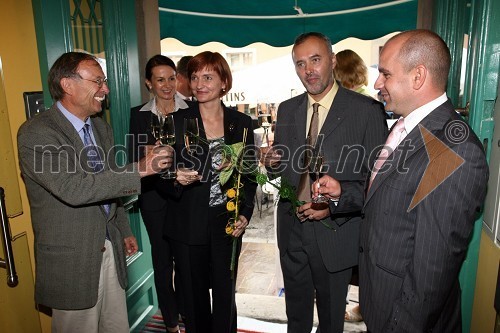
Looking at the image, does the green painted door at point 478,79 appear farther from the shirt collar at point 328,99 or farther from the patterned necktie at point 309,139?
the patterned necktie at point 309,139

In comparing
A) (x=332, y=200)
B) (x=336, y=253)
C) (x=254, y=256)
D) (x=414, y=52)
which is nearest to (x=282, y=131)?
(x=332, y=200)

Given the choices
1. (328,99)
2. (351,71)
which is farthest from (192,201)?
(351,71)

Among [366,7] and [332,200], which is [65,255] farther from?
[366,7]

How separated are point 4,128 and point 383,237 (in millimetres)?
2019

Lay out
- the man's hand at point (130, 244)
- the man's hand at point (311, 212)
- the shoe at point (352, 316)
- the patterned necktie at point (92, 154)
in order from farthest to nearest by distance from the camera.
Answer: the shoe at point (352, 316), the man's hand at point (130, 244), the man's hand at point (311, 212), the patterned necktie at point (92, 154)

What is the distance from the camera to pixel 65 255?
184 centimetres

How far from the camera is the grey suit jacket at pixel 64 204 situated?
171 cm

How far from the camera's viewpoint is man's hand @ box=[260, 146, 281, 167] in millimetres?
2314

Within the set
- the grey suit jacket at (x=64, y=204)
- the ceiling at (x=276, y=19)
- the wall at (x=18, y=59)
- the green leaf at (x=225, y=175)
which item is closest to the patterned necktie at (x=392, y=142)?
the green leaf at (x=225, y=175)

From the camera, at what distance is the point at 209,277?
99.2 inches

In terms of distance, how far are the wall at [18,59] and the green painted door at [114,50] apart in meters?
0.12

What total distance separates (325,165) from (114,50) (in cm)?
183

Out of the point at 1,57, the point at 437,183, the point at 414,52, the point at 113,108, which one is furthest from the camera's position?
the point at 113,108

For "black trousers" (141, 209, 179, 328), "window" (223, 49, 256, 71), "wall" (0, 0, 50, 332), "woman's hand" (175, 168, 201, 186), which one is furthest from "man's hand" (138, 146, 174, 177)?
"window" (223, 49, 256, 71)
